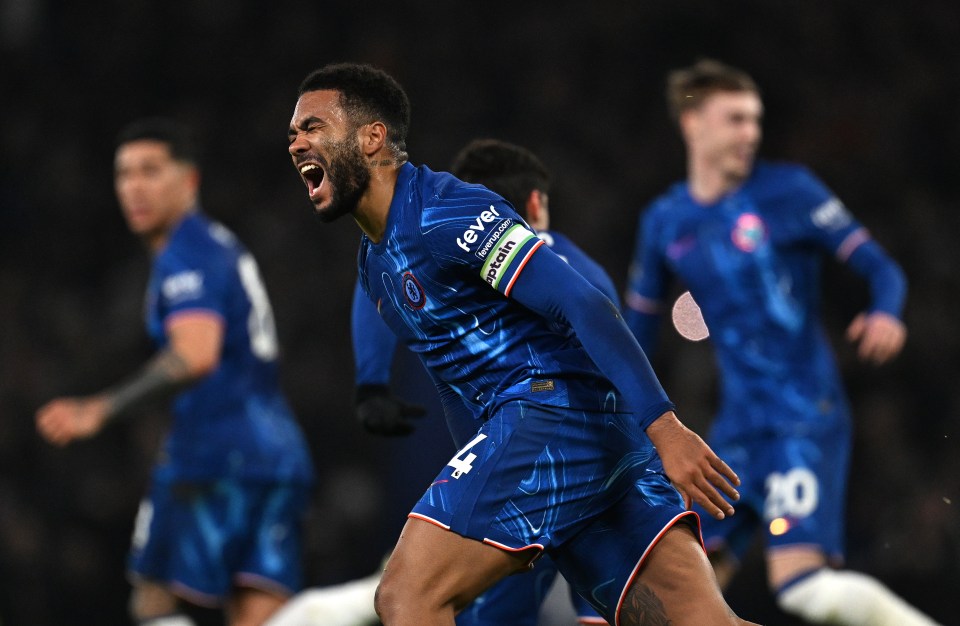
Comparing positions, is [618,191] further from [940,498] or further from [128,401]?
[128,401]

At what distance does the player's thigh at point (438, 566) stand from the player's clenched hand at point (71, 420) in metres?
2.27

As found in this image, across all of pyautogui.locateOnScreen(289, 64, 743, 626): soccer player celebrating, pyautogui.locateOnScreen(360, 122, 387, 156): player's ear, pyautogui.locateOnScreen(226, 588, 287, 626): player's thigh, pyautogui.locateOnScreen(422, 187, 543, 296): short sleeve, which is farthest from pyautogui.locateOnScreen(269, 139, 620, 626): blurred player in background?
pyautogui.locateOnScreen(226, 588, 287, 626): player's thigh

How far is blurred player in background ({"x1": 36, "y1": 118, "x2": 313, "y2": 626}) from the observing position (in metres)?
5.27

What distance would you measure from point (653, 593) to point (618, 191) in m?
7.18

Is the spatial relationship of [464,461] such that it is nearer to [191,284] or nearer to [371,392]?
[371,392]

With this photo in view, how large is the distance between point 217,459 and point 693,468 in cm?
304

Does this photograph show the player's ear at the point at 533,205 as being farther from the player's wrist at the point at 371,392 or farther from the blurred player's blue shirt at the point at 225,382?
the blurred player's blue shirt at the point at 225,382

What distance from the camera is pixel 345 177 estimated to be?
10.3 feet

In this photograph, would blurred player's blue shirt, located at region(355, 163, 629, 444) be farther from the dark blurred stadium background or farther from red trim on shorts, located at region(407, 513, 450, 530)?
the dark blurred stadium background

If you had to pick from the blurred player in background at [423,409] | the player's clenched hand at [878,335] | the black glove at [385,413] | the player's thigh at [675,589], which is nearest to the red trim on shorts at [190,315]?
the blurred player in background at [423,409]

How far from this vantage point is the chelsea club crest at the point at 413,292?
10.0 ft

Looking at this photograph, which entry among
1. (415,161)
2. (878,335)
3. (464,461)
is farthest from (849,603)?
(415,161)

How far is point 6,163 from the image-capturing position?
11.2m

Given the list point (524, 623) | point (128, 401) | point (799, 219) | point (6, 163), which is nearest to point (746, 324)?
point (799, 219)
